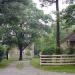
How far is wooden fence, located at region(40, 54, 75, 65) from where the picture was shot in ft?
82.9

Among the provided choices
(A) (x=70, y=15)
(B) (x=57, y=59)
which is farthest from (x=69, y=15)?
(B) (x=57, y=59)

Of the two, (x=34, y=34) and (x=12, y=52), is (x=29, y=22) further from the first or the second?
(x=12, y=52)

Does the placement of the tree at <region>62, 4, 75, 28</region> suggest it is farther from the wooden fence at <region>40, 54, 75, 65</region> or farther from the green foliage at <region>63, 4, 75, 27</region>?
the wooden fence at <region>40, 54, 75, 65</region>

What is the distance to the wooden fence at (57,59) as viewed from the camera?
25.3m

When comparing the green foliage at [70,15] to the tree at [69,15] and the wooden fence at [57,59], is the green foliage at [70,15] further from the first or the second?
the wooden fence at [57,59]

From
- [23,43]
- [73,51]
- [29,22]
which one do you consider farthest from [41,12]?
[73,51]

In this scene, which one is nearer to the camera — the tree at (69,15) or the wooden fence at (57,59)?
the tree at (69,15)

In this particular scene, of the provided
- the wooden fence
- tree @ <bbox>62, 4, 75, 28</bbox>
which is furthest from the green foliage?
the wooden fence

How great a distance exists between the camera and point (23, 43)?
1975 inches

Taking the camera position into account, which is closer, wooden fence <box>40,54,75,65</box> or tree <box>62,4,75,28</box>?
tree <box>62,4,75,28</box>

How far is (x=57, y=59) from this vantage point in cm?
2544

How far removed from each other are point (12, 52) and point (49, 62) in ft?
135

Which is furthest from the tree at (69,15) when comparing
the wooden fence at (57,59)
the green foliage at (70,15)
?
the wooden fence at (57,59)

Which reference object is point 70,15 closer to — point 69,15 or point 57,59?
point 69,15
